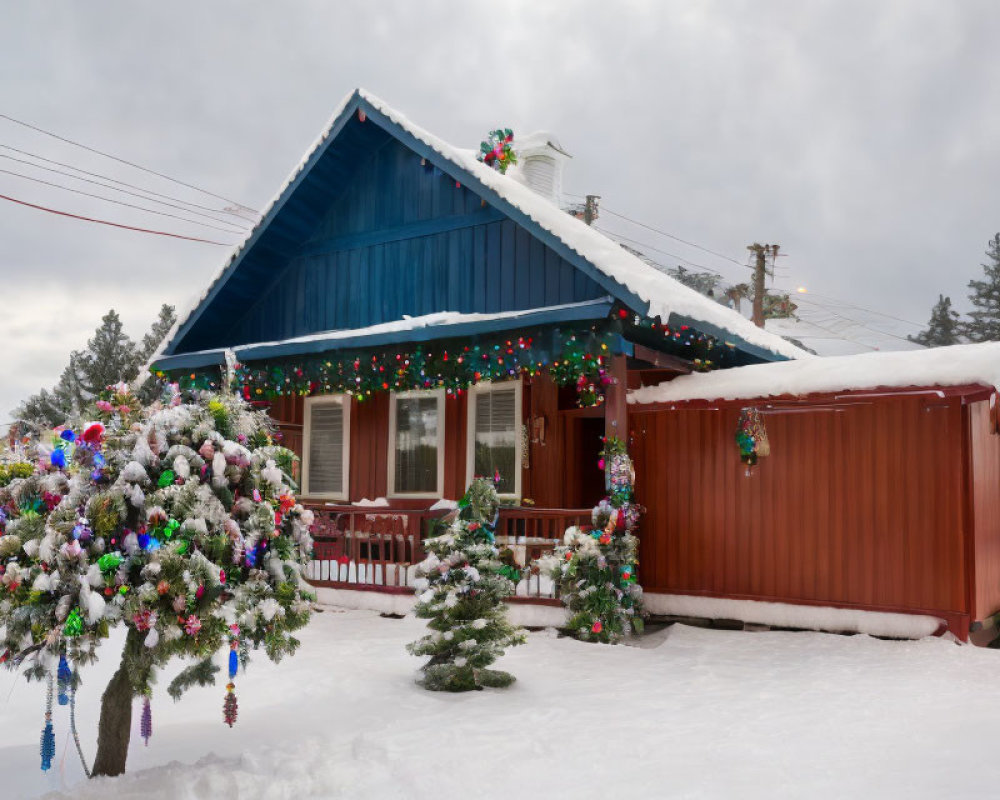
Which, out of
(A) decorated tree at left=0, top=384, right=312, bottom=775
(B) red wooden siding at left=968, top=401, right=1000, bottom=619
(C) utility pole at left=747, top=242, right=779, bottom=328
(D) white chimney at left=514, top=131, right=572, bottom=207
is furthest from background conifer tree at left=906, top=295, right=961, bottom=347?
(A) decorated tree at left=0, top=384, right=312, bottom=775

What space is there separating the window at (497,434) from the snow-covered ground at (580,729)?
138 inches

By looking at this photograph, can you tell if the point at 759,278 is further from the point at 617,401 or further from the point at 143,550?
the point at 143,550

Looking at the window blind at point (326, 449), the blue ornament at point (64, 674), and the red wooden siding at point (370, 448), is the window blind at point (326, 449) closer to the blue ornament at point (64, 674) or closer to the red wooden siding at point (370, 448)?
the red wooden siding at point (370, 448)

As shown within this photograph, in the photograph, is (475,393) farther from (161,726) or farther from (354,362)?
(161,726)

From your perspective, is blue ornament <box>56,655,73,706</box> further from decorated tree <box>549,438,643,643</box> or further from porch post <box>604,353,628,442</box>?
porch post <box>604,353,628,442</box>

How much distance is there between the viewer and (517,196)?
10.6 meters

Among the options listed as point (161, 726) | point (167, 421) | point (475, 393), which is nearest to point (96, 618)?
point (167, 421)

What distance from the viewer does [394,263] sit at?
1231 centimetres

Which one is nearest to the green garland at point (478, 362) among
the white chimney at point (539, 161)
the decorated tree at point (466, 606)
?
the decorated tree at point (466, 606)

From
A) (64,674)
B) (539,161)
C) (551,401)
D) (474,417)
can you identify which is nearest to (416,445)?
(474,417)

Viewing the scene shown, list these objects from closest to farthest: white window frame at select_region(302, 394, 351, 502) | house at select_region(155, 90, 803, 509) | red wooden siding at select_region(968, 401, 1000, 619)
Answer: red wooden siding at select_region(968, 401, 1000, 619) < house at select_region(155, 90, 803, 509) < white window frame at select_region(302, 394, 351, 502)

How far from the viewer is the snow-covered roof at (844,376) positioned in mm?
8250

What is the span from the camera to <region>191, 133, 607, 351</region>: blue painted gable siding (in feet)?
35.9

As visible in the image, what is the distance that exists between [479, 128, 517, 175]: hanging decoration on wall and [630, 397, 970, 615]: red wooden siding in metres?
5.23
